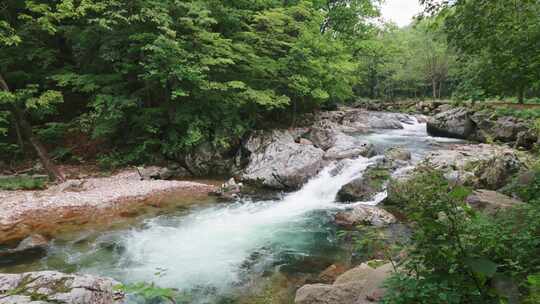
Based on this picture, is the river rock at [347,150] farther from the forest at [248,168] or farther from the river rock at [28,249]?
the river rock at [28,249]

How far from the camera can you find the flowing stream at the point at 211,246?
5.62 meters

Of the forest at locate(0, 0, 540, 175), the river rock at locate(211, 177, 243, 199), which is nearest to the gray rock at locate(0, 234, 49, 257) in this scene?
the forest at locate(0, 0, 540, 175)

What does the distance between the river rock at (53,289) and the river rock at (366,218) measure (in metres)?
5.22

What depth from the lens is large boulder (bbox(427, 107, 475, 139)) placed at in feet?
51.0

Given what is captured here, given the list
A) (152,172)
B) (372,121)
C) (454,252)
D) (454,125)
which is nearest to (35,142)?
(152,172)

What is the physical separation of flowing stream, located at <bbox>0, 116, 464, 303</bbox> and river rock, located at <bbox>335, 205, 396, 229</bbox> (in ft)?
1.22

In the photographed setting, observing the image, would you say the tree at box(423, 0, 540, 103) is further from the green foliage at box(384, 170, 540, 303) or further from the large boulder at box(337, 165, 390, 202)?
the large boulder at box(337, 165, 390, 202)

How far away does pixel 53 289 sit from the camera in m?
4.08

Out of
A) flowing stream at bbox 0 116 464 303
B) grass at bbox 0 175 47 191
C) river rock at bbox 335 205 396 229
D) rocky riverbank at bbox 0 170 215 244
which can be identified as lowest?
flowing stream at bbox 0 116 464 303

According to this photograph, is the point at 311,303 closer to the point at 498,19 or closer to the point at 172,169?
the point at 498,19

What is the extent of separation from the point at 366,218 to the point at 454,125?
37.7 feet

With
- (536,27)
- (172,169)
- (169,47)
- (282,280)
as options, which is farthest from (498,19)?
(172,169)

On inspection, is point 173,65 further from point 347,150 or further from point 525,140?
point 525,140

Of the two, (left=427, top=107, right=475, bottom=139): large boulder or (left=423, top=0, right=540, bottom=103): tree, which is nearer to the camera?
(left=423, top=0, right=540, bottom=103): tree
